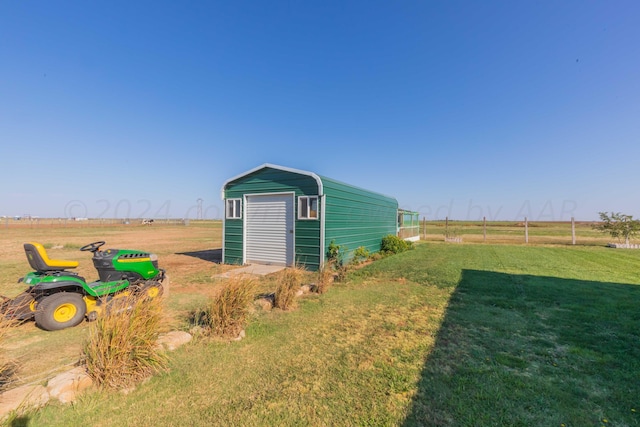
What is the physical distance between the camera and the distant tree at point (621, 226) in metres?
13.6

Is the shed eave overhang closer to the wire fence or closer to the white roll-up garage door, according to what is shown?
the white roll-up garage door

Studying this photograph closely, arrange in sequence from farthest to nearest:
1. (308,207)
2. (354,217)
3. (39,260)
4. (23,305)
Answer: (354,217) → (308,207) → (39,260) → (23,305)

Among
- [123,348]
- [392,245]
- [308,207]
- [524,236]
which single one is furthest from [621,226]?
[123,348]

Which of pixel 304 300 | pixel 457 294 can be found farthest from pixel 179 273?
pixel 457 294

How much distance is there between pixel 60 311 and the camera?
378 cm

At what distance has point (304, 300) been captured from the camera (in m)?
5.24

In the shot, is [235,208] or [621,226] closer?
[235,208]

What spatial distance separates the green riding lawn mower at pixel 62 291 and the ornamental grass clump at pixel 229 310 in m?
0.78

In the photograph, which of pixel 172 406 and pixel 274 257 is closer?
pixel 172 406

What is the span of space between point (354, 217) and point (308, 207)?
2.54 m

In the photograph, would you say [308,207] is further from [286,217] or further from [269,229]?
[269,229]

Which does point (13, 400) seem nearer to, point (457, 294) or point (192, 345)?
point (192, 345)

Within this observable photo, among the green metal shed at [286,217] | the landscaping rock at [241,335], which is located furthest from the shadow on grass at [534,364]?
the green metal shed at [286,217]

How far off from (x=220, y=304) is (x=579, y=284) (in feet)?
24.8
